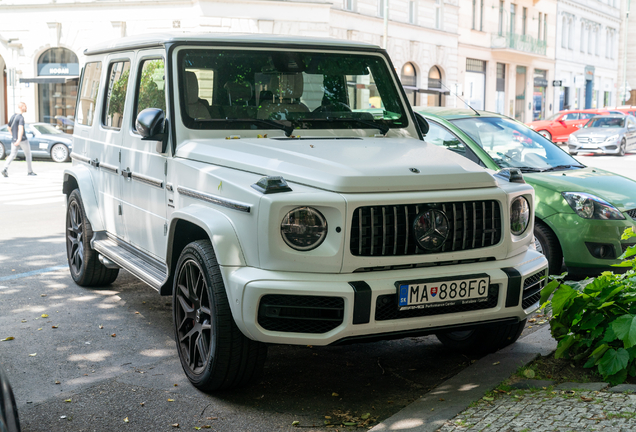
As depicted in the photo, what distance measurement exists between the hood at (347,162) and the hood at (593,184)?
2.59 m

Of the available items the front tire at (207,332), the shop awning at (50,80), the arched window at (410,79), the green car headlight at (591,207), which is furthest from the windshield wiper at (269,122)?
the arched window at (410,79)

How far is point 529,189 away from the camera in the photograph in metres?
4.57

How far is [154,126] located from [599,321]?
9.64 feet

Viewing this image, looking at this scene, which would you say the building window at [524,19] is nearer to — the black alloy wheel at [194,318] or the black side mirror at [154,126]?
the black side mirror at [154,126]

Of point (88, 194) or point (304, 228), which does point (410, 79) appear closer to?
point (88, 194)

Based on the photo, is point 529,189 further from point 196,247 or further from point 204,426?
point 204,426

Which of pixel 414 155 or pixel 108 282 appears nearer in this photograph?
pixel 414 155

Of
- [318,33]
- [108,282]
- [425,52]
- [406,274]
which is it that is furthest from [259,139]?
[425,52]

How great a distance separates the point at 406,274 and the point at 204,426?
1.29m

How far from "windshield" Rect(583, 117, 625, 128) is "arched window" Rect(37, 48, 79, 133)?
67.0ft

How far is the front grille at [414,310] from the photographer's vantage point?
12.6ft

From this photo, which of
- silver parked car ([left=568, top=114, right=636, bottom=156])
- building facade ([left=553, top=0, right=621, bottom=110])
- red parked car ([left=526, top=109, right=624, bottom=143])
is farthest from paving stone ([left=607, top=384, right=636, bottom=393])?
building facade ([left=553, top=0, right=621, bottom=110])

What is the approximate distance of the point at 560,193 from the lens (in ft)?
22.7

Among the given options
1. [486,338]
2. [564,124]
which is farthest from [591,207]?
[564,124]
